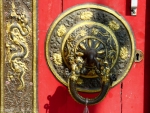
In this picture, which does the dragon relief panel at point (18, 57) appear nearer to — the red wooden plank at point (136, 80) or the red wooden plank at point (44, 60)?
the red wooden plank at point (44, 60)

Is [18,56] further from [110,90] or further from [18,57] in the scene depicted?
[110,90]

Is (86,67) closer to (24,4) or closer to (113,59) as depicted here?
(113,59)

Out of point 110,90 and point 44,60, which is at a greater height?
point 44,60

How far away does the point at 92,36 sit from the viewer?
114 cm

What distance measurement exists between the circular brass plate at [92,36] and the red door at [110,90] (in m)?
0.02

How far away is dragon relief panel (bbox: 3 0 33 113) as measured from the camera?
117cm

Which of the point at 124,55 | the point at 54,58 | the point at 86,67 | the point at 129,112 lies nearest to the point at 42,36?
the point at 54,58

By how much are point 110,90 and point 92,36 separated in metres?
0.22

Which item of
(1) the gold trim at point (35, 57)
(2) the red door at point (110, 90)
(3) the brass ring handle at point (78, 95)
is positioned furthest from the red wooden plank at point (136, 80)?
(1) the gold trim at point (35, 57)

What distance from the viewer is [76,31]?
3.78 ft

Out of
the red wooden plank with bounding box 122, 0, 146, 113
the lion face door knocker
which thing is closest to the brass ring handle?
the lion face door knocker

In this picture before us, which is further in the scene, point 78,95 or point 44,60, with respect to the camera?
point 44,60

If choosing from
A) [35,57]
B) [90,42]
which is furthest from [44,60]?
[90,42]
